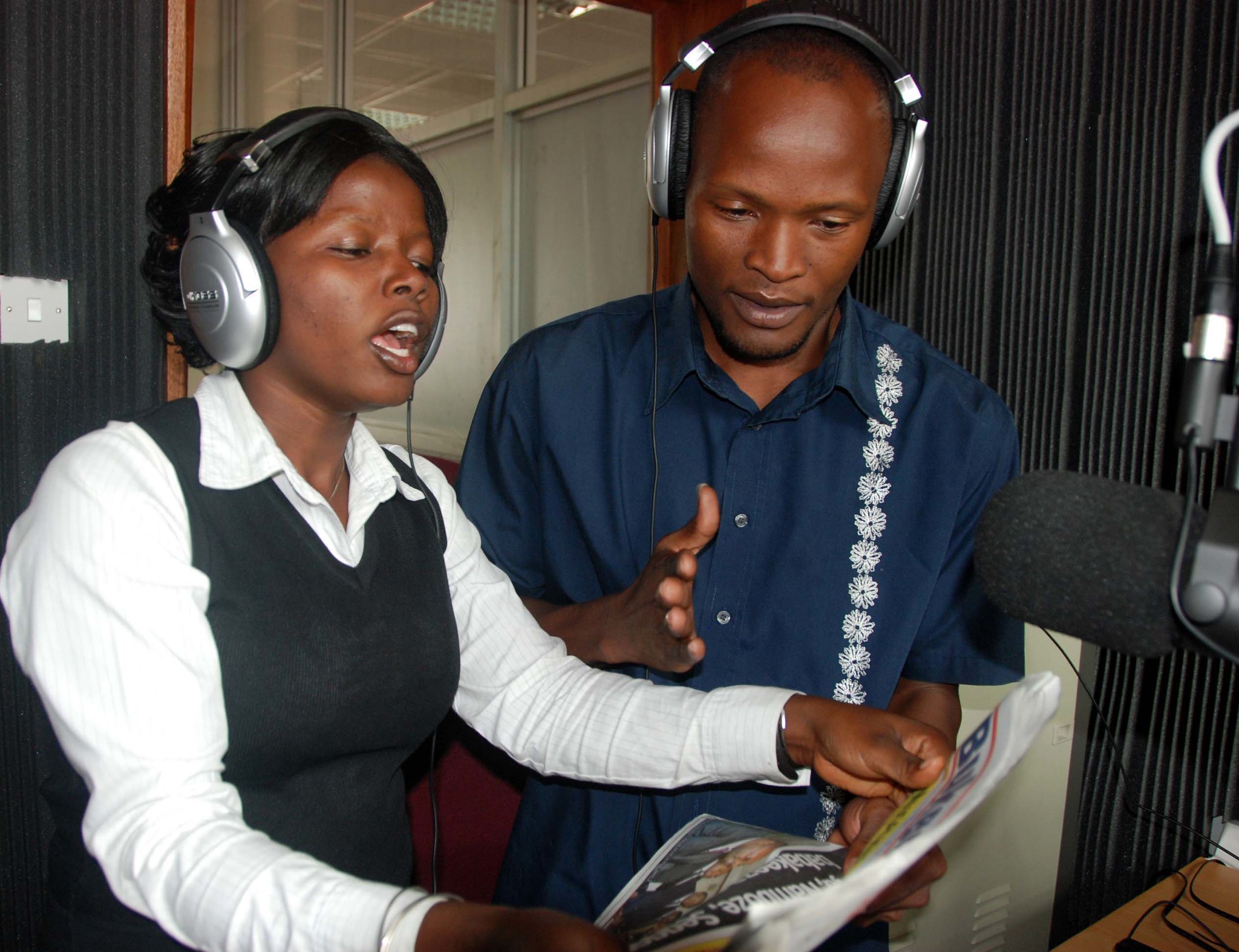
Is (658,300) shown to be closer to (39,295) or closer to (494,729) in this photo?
(494,729)

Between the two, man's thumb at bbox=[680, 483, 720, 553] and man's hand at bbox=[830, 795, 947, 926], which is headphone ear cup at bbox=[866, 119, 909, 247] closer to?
man's thumb at bbox=[680, 483, 720, 553]

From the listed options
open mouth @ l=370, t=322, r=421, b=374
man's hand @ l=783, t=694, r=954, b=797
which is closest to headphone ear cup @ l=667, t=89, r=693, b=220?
open mouth @ l=370, t=322, r=421, b=374

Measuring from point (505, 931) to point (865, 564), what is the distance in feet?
2.56

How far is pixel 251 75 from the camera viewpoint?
22.2 ft

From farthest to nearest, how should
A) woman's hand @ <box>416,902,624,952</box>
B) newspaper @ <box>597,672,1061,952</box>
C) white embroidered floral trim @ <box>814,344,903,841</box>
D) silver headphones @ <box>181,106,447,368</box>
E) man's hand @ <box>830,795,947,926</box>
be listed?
white embroidered floral trim @ <box>814,344,903,841</box>, silver headphones @ <box>181,106,447,368</box>, man's hand @ <box>830,795,947,926</box>, woman's hand @ <box>416,902,624,952</box>, newspaper @ <box>597,672,1061,952</box>

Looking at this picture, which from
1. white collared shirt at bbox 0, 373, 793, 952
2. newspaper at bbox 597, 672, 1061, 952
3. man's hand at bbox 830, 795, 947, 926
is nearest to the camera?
newspaper at bbox 597, 672, 1061, 952

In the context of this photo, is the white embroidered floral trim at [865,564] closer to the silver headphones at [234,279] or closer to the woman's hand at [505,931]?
the woman's hand at [505,931]

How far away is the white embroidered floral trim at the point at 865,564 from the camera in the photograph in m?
1.35

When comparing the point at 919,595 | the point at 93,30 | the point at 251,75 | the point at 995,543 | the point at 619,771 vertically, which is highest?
the point at 251,75

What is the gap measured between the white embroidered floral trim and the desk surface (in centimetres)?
46

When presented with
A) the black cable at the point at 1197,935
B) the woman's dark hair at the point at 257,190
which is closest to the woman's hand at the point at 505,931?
the woman's dark hair at the point at 257,190

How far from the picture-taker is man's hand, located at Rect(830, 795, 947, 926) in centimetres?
96

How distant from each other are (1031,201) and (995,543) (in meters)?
1.55

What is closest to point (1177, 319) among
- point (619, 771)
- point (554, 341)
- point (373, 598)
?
point (554, 341)
